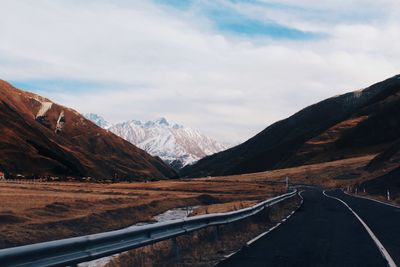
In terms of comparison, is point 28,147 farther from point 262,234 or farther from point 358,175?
point 262,234

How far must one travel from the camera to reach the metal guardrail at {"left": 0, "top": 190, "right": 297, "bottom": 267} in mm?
6594

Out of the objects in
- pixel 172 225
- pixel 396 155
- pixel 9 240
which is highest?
pixel 396 155

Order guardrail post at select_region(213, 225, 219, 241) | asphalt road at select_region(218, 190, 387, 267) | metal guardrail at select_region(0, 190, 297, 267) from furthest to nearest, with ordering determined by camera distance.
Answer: guardrail post at select_region(213, 225, 219, 241) → asphalt road at select_region(218, 190, 387, 267) → metal guardrail at select_region(0, 190, 297, 267)

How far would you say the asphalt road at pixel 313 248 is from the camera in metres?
11.6

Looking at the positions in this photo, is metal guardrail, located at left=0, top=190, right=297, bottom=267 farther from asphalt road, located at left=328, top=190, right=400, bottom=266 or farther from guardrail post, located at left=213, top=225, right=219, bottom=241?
asphalt road, located at left=328, top=190, right=400, bottom=266

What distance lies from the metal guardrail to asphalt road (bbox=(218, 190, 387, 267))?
131 centimetres

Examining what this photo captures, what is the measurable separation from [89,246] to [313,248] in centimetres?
692

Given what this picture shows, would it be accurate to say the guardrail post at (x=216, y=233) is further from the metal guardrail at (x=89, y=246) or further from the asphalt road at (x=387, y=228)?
the asphalt road at (x=387, y=228)

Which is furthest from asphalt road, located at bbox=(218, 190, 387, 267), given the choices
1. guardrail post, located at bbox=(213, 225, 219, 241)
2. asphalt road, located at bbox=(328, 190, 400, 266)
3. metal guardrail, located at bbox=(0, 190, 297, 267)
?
metal guardrail, located at bbox=(0, 190, 297, 267)

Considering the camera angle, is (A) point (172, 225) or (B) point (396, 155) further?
(B) point (396, 155)

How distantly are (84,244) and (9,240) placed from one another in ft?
41.7

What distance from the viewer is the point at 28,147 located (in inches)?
6772

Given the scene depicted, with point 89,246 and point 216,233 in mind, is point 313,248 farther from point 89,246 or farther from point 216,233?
point 89,246

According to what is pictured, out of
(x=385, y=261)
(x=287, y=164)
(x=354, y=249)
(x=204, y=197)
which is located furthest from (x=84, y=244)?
(x=287, y=164)
